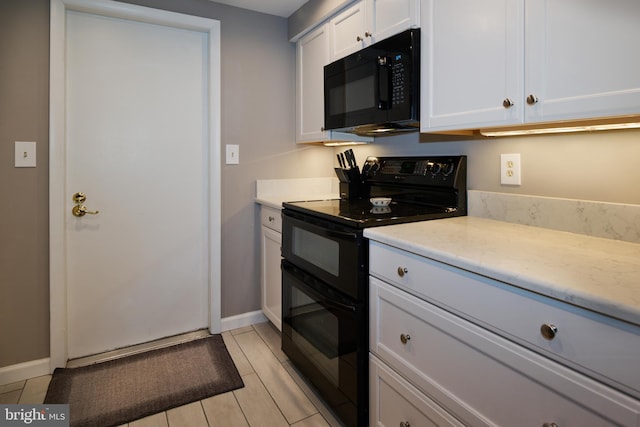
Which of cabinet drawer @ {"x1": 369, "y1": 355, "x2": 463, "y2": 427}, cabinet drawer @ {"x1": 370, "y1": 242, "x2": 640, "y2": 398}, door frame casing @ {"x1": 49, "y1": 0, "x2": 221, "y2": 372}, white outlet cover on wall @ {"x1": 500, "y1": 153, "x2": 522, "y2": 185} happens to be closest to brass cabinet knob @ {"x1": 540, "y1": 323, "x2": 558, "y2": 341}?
cabinet drawer @ {"x1": 370, "y1": 242, "x2": 640, "y2": 398}

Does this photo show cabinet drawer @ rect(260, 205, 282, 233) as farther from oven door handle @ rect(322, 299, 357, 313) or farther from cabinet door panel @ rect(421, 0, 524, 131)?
cabinet door panel @ rect(421, 0, 524, 131)

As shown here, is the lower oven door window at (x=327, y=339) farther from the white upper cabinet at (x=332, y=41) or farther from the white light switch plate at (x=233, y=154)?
the white upper cabinet at (x=332, y=41)

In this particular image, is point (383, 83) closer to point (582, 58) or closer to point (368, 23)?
point (368, 23)

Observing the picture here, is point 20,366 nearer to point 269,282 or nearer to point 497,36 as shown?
point 269,282

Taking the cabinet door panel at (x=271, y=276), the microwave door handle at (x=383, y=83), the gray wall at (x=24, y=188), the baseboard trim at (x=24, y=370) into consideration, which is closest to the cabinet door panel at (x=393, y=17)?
the microwave door handle at (x=383, y=83)

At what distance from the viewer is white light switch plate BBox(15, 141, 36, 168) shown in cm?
187

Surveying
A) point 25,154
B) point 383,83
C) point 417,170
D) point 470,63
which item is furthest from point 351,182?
point 25,154

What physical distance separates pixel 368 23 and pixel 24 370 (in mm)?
2546

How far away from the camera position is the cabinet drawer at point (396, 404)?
1116mm

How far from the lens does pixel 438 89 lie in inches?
57.2

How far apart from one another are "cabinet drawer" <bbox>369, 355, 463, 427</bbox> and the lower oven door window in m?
0.05

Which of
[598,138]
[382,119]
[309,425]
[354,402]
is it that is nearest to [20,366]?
[309,425]

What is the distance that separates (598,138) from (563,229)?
0.34 meters

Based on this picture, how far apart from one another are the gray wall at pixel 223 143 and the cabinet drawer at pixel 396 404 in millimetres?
1373
